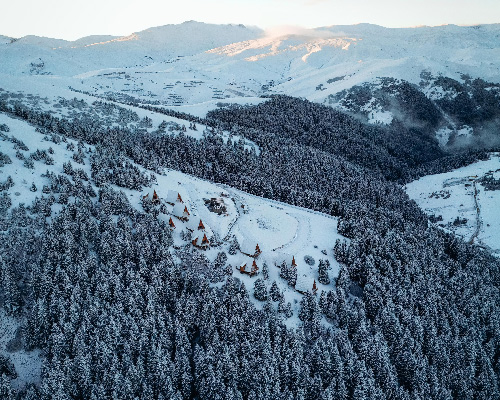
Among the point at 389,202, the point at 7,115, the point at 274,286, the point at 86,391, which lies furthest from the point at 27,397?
the point at 389,202

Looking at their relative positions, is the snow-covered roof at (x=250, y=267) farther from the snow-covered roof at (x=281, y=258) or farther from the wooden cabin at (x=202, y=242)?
the wooden cabin at (x=202, y=242)

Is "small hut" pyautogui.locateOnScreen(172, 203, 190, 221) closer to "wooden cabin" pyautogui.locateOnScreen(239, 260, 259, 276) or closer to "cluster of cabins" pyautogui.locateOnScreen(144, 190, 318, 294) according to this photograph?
"cluster of cabins" pyautogui.locateOnScreen(144, 190, 318, 294)

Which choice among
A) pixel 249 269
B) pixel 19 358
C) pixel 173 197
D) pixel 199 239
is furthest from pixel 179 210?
pixel 19 358

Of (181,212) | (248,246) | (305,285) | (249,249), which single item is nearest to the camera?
(305,285)

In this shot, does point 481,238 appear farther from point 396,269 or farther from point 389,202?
point 396,269

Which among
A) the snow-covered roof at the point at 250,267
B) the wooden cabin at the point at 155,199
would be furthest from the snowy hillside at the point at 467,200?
the wooden cabin at the point at 155,199

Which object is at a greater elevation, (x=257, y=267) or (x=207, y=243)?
(x=207, y=243)

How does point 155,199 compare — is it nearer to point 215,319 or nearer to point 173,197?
point 173,197

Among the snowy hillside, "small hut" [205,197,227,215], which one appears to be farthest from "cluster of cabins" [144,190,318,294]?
the snowy hillside

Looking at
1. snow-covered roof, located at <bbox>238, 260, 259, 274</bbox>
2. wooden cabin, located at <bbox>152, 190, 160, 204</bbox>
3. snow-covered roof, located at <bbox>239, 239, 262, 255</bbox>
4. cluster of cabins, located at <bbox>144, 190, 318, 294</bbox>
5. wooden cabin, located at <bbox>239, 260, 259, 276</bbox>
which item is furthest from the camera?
wooden cabin, located at <bbox>152, 190, 160, 204</bbox>
